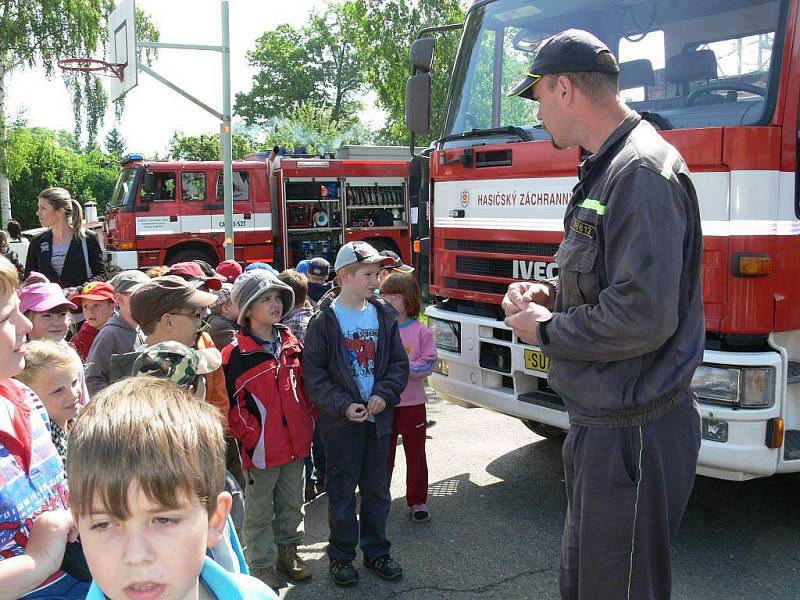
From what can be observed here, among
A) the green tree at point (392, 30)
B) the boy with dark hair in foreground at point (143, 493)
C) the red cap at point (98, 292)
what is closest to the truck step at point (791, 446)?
the boy with dark hair in foreground at point (143, 493)

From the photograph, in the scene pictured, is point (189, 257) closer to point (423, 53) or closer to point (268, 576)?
point (423, 53)

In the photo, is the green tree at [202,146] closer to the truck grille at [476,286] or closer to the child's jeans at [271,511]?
the truck grille at [476,286]

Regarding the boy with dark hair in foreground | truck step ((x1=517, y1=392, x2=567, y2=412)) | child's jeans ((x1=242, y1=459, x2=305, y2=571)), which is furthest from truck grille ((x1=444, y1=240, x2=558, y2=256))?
the boy with dark hair in foreground

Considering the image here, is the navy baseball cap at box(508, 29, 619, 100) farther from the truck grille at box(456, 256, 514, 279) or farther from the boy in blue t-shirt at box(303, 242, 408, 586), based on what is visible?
the truck grille at box(456, 256, 514, 279)

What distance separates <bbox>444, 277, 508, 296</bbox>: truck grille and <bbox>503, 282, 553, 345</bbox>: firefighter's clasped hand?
1.83 m

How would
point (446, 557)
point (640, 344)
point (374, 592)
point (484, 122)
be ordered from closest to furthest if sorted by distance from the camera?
point (640, 344) < point (374, 592) < point (446, 557) < point (484, 122)

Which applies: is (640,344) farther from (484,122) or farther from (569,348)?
(484,122)

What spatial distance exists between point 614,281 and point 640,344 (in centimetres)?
20

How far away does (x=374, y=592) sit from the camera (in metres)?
3.76

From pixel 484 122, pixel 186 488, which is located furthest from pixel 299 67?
pixel 186 488

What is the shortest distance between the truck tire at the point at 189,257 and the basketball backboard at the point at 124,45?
325cm

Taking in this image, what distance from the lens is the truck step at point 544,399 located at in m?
4.28

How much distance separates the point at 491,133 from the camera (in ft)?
15.5

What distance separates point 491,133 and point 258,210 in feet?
39.3
